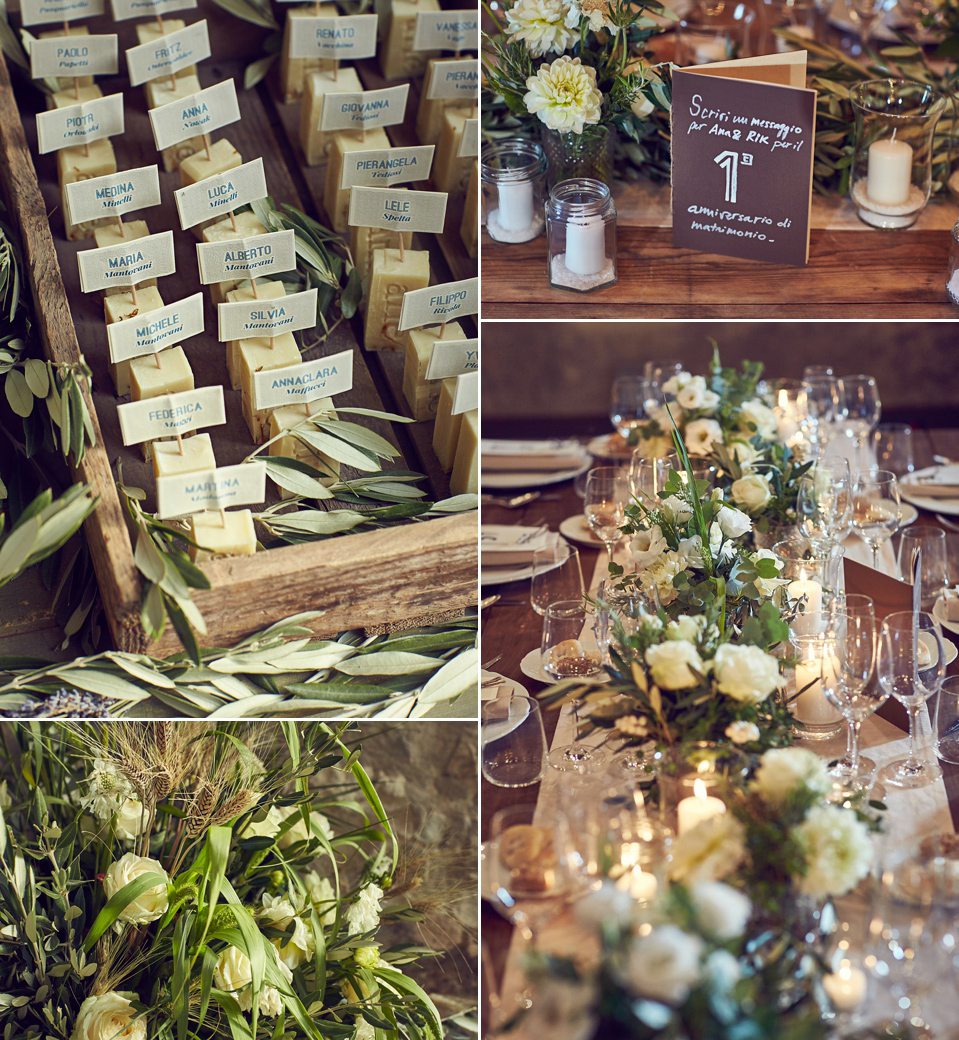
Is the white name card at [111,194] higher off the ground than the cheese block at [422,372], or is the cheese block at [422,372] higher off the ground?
the white name card at [111,194]

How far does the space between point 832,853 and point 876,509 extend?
988mm

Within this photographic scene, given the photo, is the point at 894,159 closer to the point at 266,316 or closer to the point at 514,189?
the point at 514,189

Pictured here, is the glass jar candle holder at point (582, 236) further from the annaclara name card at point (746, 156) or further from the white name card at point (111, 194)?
the white name card at point (111, 194)

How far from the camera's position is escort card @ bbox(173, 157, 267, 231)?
45.4 inches

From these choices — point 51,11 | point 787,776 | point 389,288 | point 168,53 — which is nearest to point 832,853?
point 787,776

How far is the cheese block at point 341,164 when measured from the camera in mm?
1285

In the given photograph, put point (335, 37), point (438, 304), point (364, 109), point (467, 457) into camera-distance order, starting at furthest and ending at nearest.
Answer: point (335, 37)
point (364, 109)
point (438, 304)
point (467, 457)

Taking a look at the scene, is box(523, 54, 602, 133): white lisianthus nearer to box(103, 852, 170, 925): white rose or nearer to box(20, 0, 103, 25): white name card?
box(20, 0, 103, 25): white name card

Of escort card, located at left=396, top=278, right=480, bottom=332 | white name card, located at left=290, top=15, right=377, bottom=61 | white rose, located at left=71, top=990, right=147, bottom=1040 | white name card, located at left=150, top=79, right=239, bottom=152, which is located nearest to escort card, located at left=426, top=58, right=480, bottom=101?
white name card, located at left=290, top=15, right=377, bottom=61

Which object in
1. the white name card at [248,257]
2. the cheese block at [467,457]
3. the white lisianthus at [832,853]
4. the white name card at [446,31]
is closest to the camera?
the white lisianthus at [832,853]

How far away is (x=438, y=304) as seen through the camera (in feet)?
3.66

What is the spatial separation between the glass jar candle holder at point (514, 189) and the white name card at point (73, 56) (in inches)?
23.1

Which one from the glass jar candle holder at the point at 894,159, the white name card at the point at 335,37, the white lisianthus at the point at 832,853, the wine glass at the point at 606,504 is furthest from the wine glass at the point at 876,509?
the white name card at the point at 335,37

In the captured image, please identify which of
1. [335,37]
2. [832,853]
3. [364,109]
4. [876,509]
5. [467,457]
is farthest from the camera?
[876,509]
